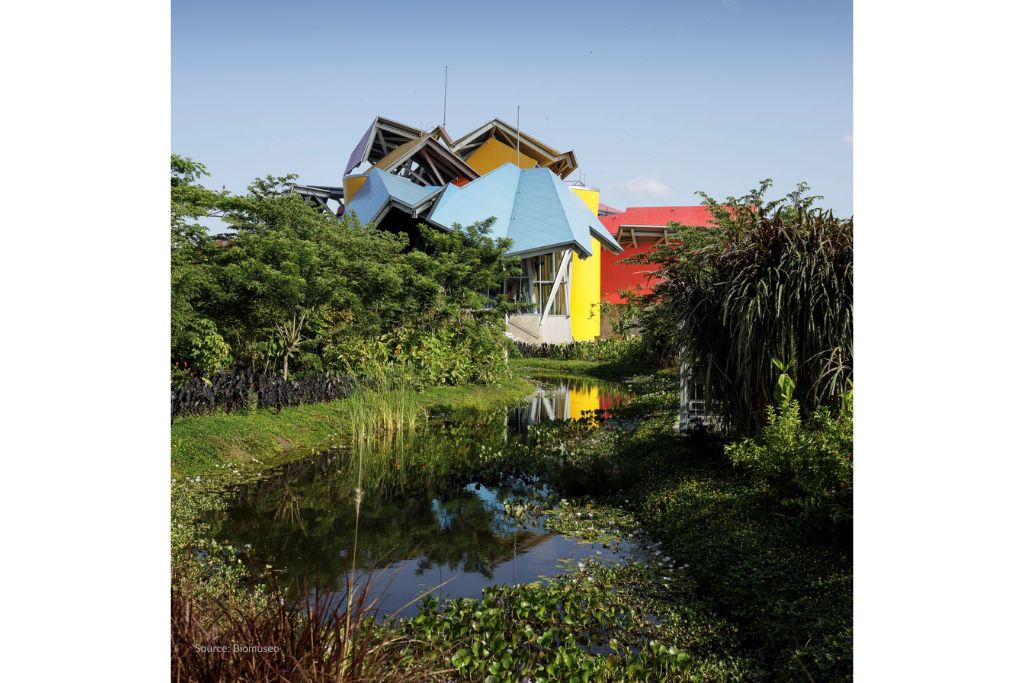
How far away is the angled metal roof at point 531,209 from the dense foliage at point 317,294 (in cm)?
419

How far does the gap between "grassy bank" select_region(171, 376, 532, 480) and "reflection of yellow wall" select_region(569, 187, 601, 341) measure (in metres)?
12.9

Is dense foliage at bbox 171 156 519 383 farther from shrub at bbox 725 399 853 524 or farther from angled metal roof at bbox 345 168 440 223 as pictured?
shrub at bbox 725 399 853 524

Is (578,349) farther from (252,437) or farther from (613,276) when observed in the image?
(252,437)

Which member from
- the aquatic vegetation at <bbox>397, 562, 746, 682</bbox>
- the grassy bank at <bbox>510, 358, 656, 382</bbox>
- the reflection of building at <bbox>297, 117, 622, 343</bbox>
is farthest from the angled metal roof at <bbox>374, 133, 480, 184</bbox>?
the aquatic vegetation at <bbox>397, 562, 746, 682</bbox>

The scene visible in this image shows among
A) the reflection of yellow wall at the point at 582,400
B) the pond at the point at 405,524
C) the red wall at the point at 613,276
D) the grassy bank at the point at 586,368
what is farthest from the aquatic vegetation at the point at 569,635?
the red wall at the point at 613,276

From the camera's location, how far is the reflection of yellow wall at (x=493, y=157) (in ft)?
72.2

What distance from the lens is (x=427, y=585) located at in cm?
455

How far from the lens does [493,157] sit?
22141 millimetres

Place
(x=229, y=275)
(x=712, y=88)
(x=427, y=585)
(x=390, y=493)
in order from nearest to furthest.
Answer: (x=712, y=88)
(x=427, y=585)
(x=390, y=493)
(x=229, y=275)

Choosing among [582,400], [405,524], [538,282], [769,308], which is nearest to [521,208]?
[538,282]
